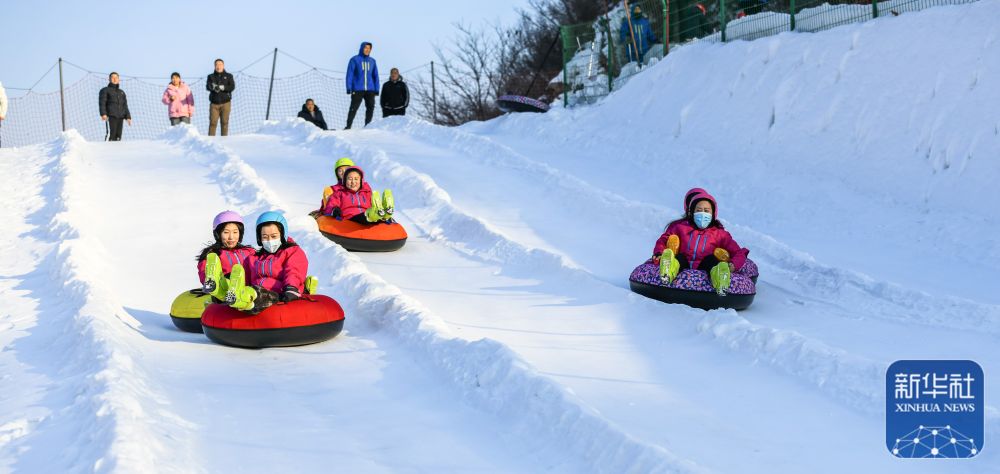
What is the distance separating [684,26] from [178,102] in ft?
29.4

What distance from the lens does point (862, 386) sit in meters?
5.78

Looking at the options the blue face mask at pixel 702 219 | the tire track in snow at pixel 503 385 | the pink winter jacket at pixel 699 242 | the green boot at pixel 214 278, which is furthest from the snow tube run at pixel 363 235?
the green boot at pixel 214 278

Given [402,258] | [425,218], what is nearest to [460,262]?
[402,258]

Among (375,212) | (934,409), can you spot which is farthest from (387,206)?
(934,409)

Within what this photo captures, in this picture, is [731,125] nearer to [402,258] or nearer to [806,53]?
[806,53]

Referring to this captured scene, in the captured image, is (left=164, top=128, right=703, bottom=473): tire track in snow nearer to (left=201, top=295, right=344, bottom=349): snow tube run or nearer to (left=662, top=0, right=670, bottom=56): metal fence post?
(left=201, top=295, right=344, bottom=349): snow tube run

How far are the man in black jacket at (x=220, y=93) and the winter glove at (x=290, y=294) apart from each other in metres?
11.9

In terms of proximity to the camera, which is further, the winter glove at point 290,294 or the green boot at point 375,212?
the green boot at point 375,212

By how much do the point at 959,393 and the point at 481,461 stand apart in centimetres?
273

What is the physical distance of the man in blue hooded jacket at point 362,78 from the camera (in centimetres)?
1873

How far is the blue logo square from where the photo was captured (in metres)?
4.97

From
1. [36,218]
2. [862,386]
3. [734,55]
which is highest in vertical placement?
[734,55]

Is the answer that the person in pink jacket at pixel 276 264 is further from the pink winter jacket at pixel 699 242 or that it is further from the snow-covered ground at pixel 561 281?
the pink winter jacket at pixel 699 242

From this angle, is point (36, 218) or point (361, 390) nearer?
point (361, 390)
